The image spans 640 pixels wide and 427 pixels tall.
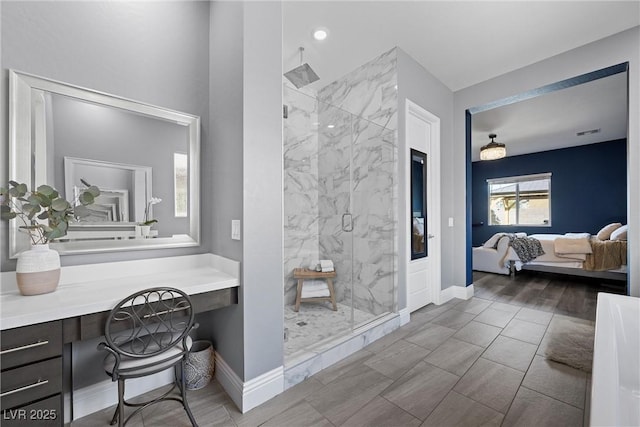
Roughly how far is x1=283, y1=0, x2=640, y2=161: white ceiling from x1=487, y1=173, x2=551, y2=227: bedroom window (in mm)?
3437

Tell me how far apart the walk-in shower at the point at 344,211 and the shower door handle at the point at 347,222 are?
1 cm

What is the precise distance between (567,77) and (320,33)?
277 centimetres

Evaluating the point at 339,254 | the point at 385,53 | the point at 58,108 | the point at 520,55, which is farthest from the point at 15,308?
the point at 520,55

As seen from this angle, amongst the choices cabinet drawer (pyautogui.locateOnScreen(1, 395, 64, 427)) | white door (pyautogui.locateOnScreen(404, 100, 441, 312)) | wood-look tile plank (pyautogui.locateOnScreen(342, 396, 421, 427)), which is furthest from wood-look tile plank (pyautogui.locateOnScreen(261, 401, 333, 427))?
white door (pyautogui.locateOnScreen(404, 100, 441, 312))

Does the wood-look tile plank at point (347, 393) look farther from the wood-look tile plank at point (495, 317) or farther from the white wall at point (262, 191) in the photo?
the wood-look tile plank at point (495, 317)

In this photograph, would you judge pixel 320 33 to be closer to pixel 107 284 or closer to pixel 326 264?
pixel 326 264

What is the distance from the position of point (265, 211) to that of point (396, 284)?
1.84 meters

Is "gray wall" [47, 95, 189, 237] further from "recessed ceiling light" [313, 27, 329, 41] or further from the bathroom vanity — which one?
"recessed ceiling light" [313, 27, 329, 41]

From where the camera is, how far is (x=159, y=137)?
1.84 meters

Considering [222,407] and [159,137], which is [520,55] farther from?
[222,407]

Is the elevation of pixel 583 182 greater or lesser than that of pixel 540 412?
greater

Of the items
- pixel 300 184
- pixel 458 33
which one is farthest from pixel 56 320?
pixel 458 33

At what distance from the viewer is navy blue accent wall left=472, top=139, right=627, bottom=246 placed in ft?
19.1

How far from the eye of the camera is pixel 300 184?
131 inches
